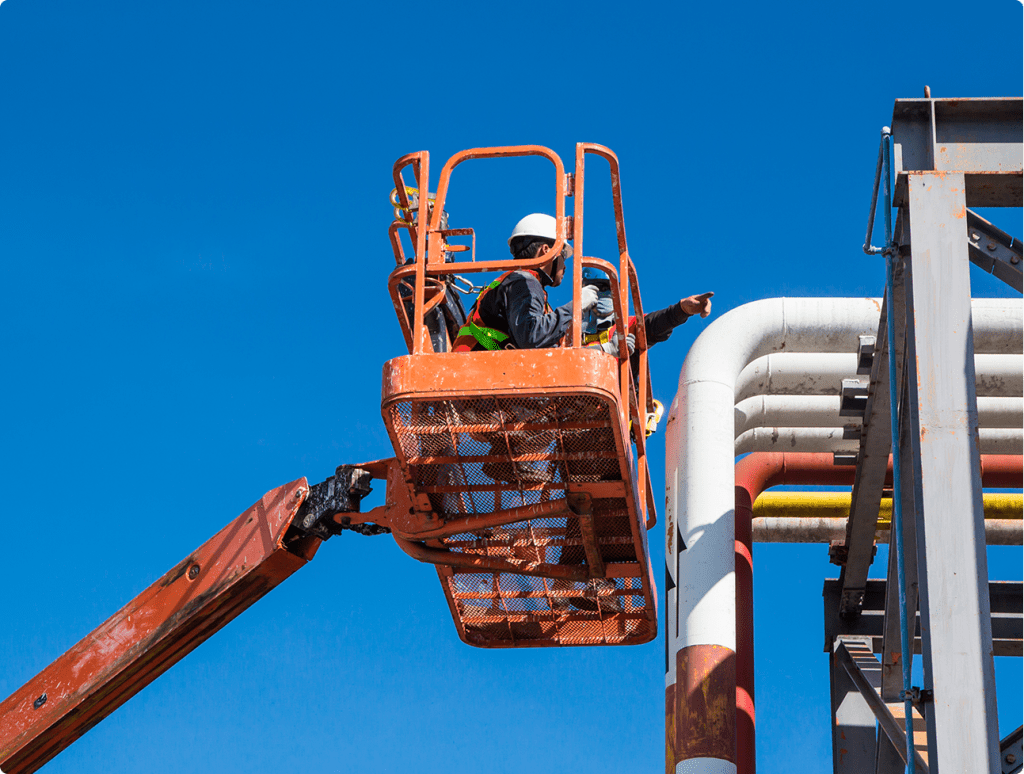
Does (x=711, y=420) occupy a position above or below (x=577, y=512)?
above

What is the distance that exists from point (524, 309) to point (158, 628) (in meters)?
3.73

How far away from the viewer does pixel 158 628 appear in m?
9.55

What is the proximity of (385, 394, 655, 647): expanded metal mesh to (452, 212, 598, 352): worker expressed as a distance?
0.56m

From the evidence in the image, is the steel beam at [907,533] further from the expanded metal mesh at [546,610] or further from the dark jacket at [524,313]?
the dark jacket at [524,313]

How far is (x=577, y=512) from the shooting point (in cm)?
830

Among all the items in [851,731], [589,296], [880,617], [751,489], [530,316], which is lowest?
[851,731]

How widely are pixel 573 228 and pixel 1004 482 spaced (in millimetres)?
6043

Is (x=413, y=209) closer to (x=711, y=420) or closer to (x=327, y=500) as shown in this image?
(x=327, y=500)

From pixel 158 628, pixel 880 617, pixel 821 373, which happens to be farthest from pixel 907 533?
pixel 158 628

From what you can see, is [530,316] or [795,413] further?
[795,413]

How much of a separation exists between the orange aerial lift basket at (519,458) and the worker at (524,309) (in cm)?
20

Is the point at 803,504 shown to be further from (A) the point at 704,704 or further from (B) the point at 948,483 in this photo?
(B) the point at 948,483

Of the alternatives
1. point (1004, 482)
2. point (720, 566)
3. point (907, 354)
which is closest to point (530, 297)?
point (907, 354)

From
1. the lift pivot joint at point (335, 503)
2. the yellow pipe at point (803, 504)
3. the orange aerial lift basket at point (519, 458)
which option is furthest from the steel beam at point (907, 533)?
the yellow pipe at point (803, 504)
